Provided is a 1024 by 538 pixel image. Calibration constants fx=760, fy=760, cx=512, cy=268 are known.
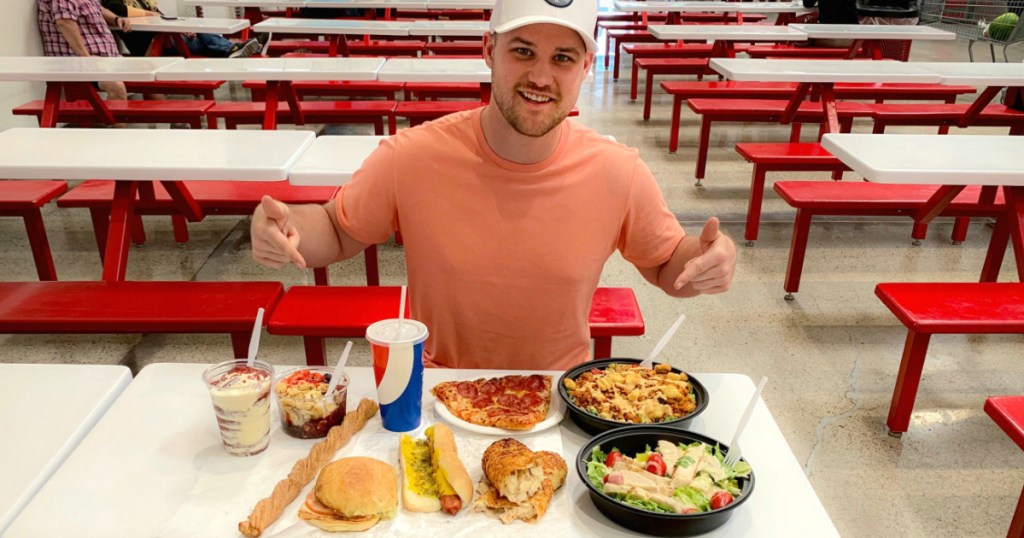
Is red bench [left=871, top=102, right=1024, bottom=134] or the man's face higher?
the man's face

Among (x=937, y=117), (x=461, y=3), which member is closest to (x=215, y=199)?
(x=461, y=3)

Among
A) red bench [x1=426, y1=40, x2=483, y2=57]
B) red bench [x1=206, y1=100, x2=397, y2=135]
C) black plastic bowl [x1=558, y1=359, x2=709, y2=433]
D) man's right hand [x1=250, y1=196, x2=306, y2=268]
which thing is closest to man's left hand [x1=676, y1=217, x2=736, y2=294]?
black plastic bowl [x1=558, y1=359, x2=709, y2=433]

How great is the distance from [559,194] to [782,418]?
1.69 metres

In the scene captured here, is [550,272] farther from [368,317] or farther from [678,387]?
[368,317]

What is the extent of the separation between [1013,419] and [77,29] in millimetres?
6331

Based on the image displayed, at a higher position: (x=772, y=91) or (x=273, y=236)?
(x=273, y=236)

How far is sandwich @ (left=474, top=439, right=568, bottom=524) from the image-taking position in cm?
112

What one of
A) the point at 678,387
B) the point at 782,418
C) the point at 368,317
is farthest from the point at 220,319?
the point at 782,418

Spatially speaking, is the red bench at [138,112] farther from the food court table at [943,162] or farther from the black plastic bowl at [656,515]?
the black plastic bowl at [656,515]

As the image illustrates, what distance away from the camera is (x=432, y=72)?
3957 mm

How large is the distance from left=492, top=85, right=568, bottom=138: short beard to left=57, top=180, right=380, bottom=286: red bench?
6.43ft

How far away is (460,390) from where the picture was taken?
142 centimetres

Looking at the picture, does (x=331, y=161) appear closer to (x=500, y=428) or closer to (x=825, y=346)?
(x=500, y=428)

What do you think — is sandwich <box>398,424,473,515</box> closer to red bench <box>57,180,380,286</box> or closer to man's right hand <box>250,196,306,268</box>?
man's right hand <box>250,196,306,268</box>
